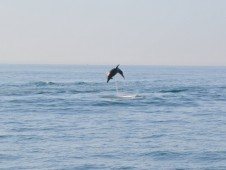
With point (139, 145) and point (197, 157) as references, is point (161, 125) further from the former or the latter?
point (197, 157)

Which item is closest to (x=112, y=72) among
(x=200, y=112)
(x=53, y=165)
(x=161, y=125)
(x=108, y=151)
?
(x=200, y=112)

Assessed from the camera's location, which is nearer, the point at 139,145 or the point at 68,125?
the point at 139,145

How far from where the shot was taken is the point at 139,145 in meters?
35.2

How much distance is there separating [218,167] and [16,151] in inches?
462

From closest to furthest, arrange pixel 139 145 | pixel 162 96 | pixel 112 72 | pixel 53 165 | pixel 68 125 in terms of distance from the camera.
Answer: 1. pixel 53 165
2. pixel 139 145
3. pixel 68 125
4. pixel 112 72
5. pixel 162 96

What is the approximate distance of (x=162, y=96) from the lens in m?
73.4

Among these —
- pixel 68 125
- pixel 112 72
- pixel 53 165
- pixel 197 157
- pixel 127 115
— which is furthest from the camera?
pixel 112 72

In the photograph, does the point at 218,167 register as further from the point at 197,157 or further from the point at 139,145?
the point at 139,145

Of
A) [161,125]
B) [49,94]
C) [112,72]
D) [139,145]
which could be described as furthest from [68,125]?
[49,94]

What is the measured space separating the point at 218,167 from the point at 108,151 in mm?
6857

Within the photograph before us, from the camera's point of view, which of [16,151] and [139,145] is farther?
[139,145]

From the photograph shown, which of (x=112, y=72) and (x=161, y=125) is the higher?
(x=112, y=72)

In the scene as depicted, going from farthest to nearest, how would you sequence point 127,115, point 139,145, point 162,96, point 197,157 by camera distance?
point 162,96 < point 127,115 < point 139,145 < point 197,157

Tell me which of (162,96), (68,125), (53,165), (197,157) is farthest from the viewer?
(162,96)
